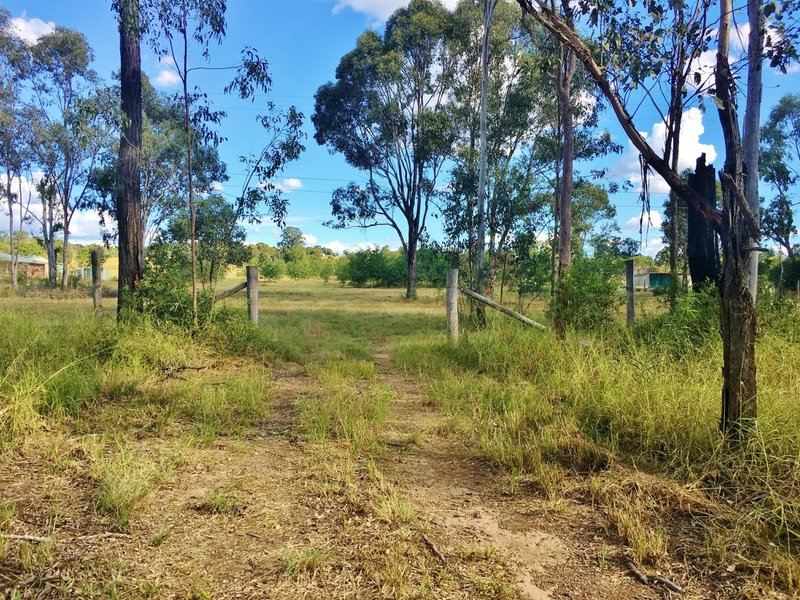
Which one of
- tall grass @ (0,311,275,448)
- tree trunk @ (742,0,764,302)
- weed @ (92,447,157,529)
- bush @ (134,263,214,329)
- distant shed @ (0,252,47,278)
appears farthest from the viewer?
distant shed @ (0,252,47,278)

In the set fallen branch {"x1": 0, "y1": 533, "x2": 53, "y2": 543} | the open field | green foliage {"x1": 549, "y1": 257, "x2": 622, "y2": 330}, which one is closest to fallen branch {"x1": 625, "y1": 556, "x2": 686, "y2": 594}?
the open field

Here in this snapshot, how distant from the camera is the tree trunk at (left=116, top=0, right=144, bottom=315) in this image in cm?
791

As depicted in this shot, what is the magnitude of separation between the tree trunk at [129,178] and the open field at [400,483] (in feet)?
6.91

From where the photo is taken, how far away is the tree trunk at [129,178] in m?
7.91

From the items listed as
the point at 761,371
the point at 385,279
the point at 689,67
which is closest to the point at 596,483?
the point at 761,371

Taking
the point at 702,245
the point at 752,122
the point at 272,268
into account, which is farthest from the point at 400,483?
the point at 272,268

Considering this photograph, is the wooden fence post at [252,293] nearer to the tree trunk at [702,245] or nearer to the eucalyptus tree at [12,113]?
the tree trunk at [702,245]

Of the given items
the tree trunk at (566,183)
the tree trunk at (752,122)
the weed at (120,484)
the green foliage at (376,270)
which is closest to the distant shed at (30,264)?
the green foliage at (376,270)

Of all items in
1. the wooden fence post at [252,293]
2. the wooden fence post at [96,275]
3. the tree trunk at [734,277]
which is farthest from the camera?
the wooden fence post at [96,275]

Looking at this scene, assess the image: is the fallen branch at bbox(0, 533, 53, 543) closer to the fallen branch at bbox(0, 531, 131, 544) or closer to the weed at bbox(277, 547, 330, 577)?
the fallen branch at bbox(0, 531, 131, 544)

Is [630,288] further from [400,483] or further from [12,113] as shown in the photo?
[12,113]

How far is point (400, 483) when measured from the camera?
346 centimetres

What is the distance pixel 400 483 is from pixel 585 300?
535 cm

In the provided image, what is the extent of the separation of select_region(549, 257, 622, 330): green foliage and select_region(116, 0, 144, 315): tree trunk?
6640mm
